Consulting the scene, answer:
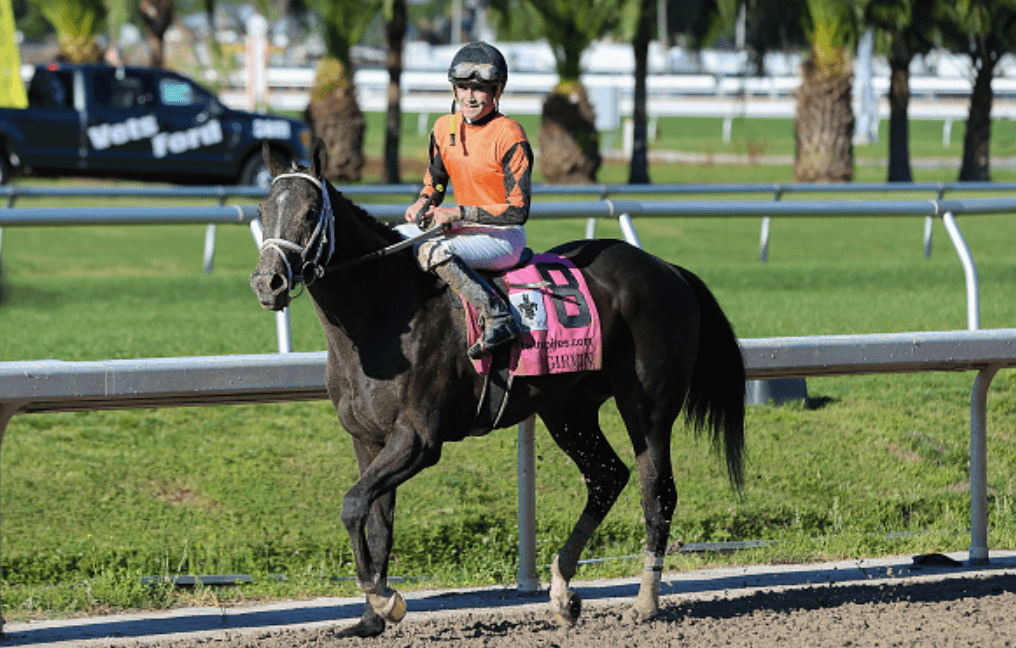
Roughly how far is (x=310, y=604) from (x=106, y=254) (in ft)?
41.3

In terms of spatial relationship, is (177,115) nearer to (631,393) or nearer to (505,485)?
(505,485)

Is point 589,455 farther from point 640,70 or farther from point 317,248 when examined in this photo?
point 640,70

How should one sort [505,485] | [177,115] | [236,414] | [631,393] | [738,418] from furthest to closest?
[177,115], [236,414], [505,485], [738,418], [631,393]

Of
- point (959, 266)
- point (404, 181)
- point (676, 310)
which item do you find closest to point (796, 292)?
point (959, 266)

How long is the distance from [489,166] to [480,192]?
A: 0.10 meters

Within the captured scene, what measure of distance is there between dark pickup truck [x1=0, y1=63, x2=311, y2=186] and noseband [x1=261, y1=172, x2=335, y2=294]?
17798 millimetres

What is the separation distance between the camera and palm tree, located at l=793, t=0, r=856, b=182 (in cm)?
2703

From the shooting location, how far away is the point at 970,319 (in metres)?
7.22

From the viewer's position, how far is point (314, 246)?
4.54 meters

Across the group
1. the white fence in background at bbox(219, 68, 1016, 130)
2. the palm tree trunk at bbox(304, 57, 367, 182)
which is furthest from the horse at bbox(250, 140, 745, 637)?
the white fence in background at bbox(219, 68, 1016, 130)

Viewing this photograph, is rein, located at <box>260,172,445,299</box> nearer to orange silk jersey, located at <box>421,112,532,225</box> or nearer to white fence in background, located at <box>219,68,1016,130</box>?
orange silk jersey, located at <box>421,112,532,225</box>

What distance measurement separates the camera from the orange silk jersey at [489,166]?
16.2 ft

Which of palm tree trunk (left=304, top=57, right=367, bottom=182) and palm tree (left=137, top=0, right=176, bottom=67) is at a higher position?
palm tree (left=137, top=0, right=176, bottom=67)

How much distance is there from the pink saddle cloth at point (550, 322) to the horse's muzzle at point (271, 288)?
2.58ft
